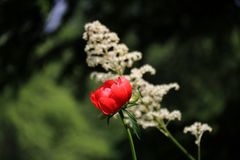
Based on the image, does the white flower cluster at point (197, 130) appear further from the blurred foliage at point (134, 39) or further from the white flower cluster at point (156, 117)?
the blurred foliage at point (134, 39)

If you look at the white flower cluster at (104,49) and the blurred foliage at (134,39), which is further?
the blurred foliage at (134,39)

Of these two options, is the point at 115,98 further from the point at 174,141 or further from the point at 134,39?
the point at 134,39

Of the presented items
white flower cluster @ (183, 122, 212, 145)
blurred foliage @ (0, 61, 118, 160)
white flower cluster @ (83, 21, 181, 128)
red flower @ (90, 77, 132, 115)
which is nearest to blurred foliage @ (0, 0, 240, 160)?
white flower cluster @ (83, 21, 181, 128)

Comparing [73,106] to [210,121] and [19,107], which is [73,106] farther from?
[210,121]

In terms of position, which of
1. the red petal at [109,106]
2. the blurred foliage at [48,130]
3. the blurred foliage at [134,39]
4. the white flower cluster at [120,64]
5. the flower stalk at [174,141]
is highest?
the blurred foliage at [48,130]

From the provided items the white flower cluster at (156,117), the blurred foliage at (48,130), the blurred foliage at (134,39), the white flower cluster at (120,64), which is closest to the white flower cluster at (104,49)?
the white flower cluster at (120,64)

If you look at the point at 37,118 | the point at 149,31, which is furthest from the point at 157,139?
the point at 37,118

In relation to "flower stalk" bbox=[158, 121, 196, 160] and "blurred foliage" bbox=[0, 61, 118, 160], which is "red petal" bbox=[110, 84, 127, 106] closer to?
"flower stalk" bbox=[158, 121, 196, 160]

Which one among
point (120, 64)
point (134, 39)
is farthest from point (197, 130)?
point (134, 39)
